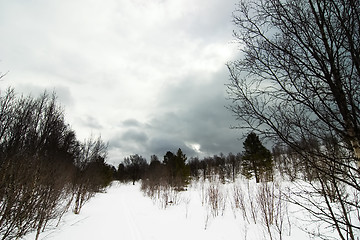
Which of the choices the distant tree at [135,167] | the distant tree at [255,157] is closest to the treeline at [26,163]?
the distant tree at [255,157]

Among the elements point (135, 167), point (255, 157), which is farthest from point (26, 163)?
point (135, 167)

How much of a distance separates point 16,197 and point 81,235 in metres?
4.93

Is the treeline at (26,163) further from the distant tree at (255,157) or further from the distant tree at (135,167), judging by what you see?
the distant tree at (135,167)

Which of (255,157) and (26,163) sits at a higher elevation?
(255,157)

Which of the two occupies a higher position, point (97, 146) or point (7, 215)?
point (97, 146)

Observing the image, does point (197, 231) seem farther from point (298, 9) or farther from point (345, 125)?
point (298, 9)

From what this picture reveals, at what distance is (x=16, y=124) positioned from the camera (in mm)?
6289

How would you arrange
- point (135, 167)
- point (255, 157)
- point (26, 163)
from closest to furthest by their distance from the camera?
point (26, 163) < point (255, 157) < point (135, 167)

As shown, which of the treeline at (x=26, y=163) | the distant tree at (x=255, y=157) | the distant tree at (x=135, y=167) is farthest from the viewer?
the distant tree at (x=135, y=167)

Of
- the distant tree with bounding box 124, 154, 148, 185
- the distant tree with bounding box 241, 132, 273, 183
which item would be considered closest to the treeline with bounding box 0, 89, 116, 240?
the distant tree with bounding box 241, 132, 273, 183

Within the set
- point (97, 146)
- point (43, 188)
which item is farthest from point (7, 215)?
point (97, 146)

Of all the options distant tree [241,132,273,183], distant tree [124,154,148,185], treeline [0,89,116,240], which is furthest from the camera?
distant tree [124,154,148,185]

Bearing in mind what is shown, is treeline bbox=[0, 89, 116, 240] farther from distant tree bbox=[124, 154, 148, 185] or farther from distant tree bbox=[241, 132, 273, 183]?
distant tree bbox=[124, 154, 148, 185]

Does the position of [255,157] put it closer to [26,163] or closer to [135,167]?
[26,163]
